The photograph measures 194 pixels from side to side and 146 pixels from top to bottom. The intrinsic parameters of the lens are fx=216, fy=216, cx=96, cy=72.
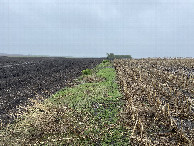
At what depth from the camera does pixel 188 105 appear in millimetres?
8430

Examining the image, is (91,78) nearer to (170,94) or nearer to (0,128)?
(170,94)

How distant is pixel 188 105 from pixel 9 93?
35.2ft

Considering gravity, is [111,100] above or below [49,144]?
above

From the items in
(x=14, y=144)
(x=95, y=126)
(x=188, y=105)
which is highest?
(x=188, y=105)

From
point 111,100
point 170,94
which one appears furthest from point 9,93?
point 170,94

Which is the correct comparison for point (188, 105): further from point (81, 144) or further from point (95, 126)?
point (81, 144)

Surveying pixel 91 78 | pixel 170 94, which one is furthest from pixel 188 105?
pixel 91 78

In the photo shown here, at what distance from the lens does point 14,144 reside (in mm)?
7059

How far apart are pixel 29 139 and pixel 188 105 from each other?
6.04 meters

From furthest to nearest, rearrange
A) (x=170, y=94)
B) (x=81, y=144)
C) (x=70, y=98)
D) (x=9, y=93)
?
(x=9, y=93)
(x=70, y=98)
(x=170, y=94)
(x=81, y=144)

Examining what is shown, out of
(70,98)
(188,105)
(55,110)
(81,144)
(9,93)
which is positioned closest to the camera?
(81,144)

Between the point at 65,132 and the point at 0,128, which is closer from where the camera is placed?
the point at 65,132

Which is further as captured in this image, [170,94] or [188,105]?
[170,94]

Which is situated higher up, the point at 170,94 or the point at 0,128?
the point at 170,94
